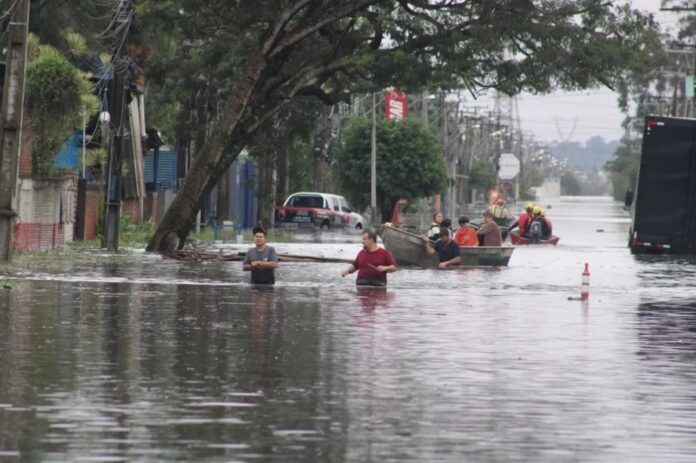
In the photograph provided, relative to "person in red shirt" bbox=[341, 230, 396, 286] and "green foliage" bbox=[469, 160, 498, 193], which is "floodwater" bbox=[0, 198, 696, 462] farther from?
"green foliage" bbox=[469, 160, 498, 193]

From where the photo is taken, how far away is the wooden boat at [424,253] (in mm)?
39500

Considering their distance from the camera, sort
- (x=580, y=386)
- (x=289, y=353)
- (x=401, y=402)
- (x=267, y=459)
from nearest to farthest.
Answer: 1. (x=267, y=459)
2. (x=401, y=402)
3. (x=580, y=386)
4. (x=289, y=353)

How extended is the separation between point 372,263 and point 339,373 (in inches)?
506

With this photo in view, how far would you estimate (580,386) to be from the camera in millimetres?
14977

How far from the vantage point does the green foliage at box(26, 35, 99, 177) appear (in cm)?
4094

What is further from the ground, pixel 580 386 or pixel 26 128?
pixel 26 128

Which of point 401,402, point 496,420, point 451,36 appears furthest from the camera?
point 451,36

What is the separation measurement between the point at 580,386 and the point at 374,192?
72.2 m

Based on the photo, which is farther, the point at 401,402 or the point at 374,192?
the point at 374,192

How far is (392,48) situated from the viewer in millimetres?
44625

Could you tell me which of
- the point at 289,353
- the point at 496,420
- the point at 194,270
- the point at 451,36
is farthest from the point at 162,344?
the point at 451,36

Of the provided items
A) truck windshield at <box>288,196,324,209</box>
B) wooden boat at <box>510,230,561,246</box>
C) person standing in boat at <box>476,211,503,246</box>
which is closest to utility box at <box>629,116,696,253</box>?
person standing in boat at <box>476,211,503,246</box>

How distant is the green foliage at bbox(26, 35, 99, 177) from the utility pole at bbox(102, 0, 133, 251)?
1.15 meters

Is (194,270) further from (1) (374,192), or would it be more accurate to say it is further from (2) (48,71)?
(1) (374,192)
